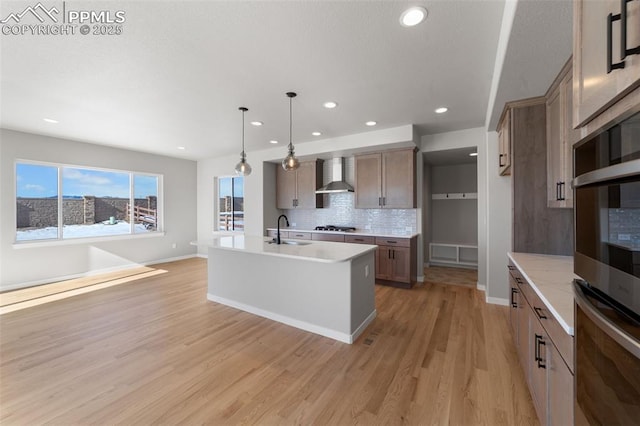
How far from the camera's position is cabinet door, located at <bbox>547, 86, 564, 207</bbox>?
2.26 m

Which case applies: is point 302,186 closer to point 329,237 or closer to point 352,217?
point 352,217

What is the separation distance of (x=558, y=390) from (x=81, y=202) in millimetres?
7421

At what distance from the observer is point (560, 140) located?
226cm

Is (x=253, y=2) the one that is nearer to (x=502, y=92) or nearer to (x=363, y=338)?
(x=502, y=92)

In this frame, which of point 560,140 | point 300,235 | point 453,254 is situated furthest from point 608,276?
point 453,254

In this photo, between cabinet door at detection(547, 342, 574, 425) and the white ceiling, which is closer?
cabinet door at detection(547, 342, 574, 425)

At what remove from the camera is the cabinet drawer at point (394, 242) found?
4355 mm

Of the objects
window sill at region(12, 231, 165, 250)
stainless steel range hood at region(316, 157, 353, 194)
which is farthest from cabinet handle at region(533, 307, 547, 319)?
window sill at region(12, 231, 165, 250)

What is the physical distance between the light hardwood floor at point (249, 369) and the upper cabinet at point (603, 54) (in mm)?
1905

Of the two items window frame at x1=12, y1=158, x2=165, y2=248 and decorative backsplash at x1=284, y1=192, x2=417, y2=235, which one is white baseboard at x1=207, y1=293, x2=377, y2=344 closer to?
decorative backsplash at x1=284, y1=192, x2=417, y2=235

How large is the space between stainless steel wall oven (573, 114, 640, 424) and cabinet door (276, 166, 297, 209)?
5324 mm

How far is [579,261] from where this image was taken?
0.97 metres

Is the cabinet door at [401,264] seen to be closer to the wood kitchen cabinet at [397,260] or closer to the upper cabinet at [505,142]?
the wood kitchen cabinet at [397,260]

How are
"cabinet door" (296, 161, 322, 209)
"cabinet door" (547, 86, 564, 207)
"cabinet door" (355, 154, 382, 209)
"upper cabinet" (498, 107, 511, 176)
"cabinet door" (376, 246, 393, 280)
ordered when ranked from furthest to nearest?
"cabinet door" (296, 161, 322, 209) < "cabinet door" (355, 154, 382, 209) < "cabinet door" (376, 246, 393, 280) < "upper cabinet" (498, 107, 511, 176) < "cabinet door" (547, 86, 564, 207)
